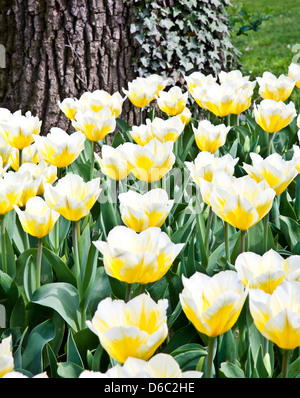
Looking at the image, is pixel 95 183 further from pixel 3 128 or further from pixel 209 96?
pixel 209 96

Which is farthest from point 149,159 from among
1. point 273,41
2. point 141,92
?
point 273,41

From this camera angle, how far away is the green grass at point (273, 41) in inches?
310

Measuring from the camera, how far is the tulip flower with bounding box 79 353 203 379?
2.94 ft

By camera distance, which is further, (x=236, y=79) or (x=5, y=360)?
(x=236, y=79)

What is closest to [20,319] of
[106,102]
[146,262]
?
[146,262]

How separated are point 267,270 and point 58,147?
1021 mm

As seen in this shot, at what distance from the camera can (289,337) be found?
1023mm

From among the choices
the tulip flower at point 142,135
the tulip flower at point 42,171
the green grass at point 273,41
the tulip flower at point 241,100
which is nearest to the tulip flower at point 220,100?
the tulip flower at point 241,100

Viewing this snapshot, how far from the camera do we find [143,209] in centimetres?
150

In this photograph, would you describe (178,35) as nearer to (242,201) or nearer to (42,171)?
(42,171)

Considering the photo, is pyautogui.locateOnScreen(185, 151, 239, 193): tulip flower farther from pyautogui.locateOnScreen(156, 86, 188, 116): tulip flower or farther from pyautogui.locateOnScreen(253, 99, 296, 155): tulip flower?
pyautogui.locateOnScreen(156, 86, 188, 116): tulip flower

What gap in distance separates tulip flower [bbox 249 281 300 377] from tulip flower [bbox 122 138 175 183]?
2.73 ft

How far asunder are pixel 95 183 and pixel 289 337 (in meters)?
0.76

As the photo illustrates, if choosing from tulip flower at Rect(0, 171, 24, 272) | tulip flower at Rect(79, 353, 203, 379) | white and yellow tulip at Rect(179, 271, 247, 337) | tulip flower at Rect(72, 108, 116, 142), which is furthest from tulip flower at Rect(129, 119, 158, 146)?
tulip flower at Rect(79, 353, 203, 379)
